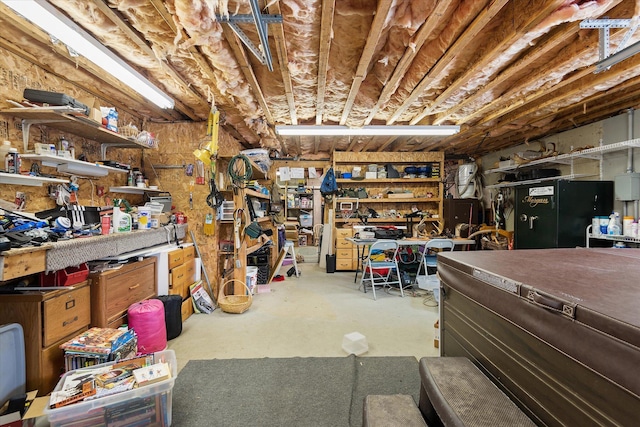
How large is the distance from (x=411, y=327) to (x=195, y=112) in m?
3.78

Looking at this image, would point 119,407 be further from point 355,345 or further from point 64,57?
point 64,57

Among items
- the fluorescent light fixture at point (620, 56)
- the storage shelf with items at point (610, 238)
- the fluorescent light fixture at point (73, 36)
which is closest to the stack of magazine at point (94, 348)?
the fluorescent light fixture at point (73, 36)

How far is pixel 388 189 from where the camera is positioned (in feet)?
21.4

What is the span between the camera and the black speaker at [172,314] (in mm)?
2832

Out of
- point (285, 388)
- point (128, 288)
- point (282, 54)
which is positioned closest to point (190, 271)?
point (128, 288)

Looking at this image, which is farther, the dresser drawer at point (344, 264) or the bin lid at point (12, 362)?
the dresser drawer at point (344, 264)

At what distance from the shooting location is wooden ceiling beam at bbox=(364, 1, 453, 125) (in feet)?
5.80

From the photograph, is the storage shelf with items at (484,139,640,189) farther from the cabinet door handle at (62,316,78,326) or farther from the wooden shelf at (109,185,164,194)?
the wooden shelf at (109,185,164,194)

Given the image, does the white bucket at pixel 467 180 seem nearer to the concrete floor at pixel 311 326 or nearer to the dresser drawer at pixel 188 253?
the concrete floor at pixel 311 326

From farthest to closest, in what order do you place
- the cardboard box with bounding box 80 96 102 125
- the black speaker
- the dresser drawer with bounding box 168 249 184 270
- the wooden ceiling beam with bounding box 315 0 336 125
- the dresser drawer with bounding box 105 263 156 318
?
the dresser drawer with bounding box 168 249 184 270 < the black speaker < the cardboard box with bounding box 80 96 102 125 < the dresser drawer with bounding box 105 263 156 318 < the wooden ceiling beam with bounding box 315 0 336 125

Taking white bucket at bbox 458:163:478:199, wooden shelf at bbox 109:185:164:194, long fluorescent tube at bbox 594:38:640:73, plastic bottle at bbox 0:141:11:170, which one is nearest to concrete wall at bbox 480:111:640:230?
white bucket at bbox 458:163:478:199

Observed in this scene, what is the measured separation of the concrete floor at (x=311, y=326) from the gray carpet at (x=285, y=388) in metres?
0.17

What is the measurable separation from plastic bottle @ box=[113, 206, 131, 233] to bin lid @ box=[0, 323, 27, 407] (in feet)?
3.73

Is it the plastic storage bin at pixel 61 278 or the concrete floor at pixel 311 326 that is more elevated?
the plastic storage bin at pixel 61 278
